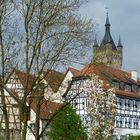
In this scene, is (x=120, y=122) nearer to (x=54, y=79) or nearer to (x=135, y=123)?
(x=135, y=123)

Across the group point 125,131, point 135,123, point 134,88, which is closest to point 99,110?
point 125,131

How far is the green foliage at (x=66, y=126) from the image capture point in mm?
44719

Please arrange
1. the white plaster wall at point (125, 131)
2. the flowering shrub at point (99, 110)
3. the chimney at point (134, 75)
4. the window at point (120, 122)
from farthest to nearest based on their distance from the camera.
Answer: the chimney at point (134, 75), the window at point (120, 122), the white plaster wall at point (125, 131), the flowering shrub at point (99, 110)

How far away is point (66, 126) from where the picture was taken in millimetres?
46406

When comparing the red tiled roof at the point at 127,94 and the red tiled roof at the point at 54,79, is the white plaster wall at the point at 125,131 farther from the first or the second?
the red tiled roof at the point at 54,79

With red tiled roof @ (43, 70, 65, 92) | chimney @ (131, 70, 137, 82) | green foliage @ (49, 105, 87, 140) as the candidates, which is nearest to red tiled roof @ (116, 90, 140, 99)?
chimney @ (131, 70, 137, 82)

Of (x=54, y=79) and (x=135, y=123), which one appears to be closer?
(x=54, y=79)

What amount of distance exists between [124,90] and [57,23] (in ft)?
170

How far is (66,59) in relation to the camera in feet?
69.7

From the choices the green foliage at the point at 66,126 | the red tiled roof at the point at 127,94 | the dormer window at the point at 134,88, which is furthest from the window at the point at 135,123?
the green foliage at the point at 66,126

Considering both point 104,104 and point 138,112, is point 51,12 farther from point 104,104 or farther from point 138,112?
point 138,112

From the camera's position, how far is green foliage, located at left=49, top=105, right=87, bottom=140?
4472cm

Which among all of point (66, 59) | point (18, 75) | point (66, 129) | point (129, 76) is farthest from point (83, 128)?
point (129, 76)

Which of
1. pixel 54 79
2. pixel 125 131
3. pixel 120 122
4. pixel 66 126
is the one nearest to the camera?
pixel 54 79
